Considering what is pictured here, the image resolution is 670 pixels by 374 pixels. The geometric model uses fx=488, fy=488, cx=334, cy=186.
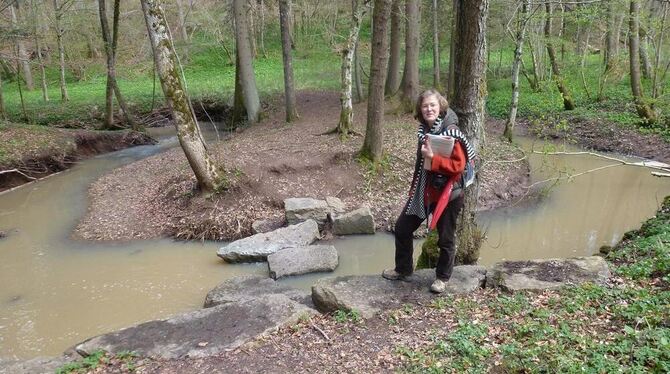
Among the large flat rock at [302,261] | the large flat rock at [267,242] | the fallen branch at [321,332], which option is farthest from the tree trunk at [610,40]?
the fallen branch at [321,332]

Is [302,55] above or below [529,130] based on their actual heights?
above

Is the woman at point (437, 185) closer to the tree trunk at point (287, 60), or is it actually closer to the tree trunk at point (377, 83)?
the tree trunk at point (377, 83)

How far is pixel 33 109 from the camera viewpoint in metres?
20.6

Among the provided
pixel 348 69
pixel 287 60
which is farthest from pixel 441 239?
pixel 287 60

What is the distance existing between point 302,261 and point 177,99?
14.5 ft

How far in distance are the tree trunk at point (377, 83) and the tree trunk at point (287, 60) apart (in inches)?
211

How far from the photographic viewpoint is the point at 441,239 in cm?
491

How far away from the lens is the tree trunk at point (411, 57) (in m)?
16.6

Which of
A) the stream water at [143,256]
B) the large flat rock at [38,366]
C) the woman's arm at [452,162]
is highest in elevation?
the woman's arm at [452,162]

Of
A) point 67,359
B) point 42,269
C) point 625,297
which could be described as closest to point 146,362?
point 67,359

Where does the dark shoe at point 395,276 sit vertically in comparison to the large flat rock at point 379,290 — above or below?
above

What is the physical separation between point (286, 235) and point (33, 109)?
56.2 feet

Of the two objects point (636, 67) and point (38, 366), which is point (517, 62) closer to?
point (636, 67)

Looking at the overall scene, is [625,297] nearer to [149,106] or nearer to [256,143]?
[256,143]
